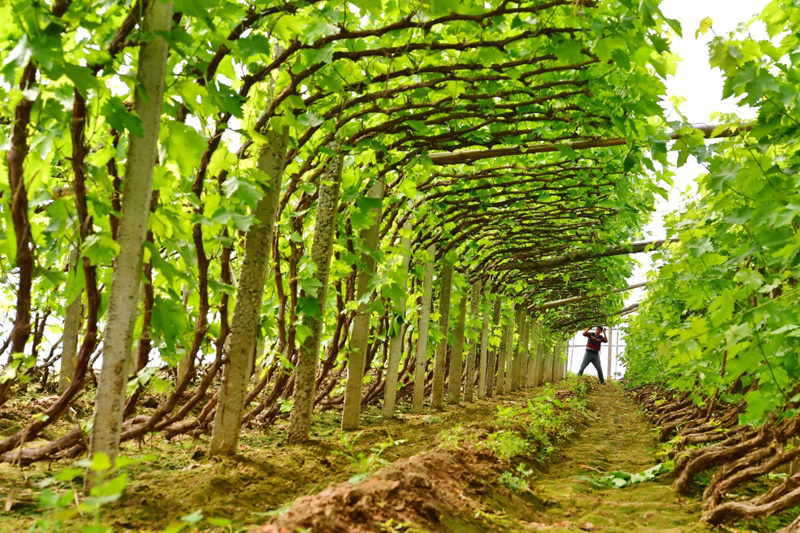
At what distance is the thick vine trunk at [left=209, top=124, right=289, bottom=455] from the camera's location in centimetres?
325

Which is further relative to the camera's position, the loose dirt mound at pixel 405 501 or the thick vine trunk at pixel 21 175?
the thick vine trunk at pixel 21 175

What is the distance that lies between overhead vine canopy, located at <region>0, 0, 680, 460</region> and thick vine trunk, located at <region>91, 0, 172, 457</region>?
1 centimetres

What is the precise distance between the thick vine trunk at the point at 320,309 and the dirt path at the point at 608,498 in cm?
169

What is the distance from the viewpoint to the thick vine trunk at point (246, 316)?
3252 millimetres

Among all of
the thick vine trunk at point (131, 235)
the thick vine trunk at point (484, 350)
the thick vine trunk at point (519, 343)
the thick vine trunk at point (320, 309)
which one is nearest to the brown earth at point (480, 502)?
the thick vine trunk at point (131, 235)

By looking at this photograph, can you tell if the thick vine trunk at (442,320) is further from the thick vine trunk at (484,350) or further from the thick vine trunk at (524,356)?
the thick vine trunk at (524,356)

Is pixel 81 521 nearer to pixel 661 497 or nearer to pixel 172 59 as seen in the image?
pixel 172 59

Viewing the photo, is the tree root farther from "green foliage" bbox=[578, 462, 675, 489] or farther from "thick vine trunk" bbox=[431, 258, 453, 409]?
"thick vine trunk" bbox=[431, 258, 453, 409]

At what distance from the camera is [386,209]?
5828mm

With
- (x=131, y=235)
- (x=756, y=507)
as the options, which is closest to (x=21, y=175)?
(x=131, y=235)

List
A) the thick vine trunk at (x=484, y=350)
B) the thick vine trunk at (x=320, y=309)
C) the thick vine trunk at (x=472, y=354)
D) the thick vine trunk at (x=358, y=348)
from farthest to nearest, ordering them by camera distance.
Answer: the thick vine trunk at (x=484, y=350)
the thick vine trunk at (x=472, y=354)
the thick vine trunk at (x=358, y=348)
the thick vine trunk at (x=320, y=309)

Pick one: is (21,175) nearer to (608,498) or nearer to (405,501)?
(405,501)

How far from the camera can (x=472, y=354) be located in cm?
1027

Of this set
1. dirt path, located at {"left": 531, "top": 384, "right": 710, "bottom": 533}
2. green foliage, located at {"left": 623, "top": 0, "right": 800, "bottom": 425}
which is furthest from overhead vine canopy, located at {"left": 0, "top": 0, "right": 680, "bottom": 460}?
dirt path, located at {"left": 531, "top": 384, "right": 710, "bottom": 533}
